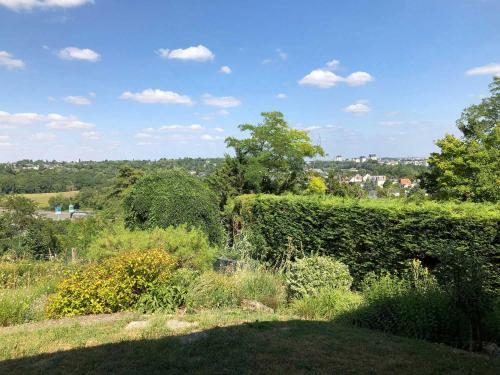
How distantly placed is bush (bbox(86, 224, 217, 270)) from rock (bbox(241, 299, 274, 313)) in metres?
1.47

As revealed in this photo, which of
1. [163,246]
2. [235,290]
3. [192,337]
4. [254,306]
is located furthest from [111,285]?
[254,306]

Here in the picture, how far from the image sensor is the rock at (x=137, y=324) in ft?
15.9

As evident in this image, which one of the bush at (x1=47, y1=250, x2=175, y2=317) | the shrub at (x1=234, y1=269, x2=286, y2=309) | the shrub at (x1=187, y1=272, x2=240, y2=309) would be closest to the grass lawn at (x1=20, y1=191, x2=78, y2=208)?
the bush at (x1=47, y1=250, x2=175, y2=317)

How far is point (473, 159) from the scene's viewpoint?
17.1 metres

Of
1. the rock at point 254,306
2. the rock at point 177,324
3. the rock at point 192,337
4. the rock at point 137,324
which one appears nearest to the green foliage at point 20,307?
the rock at point 137,324

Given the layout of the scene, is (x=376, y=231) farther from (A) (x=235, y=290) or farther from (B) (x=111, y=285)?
(B) (x=111, y=285)

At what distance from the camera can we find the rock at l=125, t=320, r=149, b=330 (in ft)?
15.9

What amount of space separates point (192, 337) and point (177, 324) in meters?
0.70

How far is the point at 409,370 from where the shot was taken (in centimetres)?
350

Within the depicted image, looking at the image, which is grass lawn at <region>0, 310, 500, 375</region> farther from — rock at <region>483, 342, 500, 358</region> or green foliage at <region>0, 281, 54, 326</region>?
green foliage at <region>0, 281, 54, 326</region>

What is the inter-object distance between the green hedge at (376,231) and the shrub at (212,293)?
10.6 ft

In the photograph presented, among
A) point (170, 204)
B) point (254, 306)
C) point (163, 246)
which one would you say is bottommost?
point (254, 306)

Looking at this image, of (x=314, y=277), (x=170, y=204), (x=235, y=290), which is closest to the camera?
(x=235, y=290)

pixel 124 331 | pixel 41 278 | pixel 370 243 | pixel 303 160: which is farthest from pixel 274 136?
pixel 124 331
